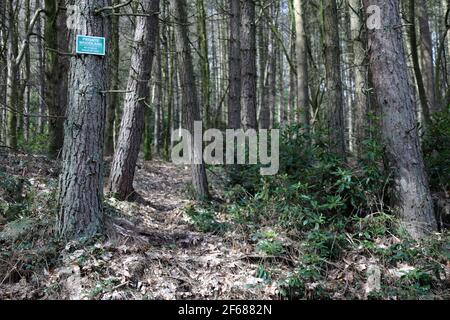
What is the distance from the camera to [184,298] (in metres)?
4.16

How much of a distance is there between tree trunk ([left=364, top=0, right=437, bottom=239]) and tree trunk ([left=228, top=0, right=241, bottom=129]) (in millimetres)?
4694

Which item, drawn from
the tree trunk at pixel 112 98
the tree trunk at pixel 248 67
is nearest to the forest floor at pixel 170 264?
the tree trunk at pixel 248 67

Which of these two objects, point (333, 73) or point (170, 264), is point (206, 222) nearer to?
point (170, 264)

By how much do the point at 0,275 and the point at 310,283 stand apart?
340 cm

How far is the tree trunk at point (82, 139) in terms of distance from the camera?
457 centimetres

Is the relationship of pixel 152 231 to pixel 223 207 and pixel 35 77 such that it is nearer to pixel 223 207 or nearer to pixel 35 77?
pixel 223 207

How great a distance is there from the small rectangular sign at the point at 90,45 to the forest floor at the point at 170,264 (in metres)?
2.02

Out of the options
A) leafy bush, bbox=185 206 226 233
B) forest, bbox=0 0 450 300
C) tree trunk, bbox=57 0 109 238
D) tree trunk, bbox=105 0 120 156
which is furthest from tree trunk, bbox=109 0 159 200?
tree trunk, bbox=105 0 120 156

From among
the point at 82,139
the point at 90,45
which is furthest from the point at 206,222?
the point at 90,45

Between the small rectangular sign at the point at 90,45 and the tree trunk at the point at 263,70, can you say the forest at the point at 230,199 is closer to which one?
the small rectangular sign at the point at 90,45

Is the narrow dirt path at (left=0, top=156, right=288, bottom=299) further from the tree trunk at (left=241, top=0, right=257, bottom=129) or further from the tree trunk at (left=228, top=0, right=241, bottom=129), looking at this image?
the tree trunk at (left=228, top=0, right=241, bottom=129)

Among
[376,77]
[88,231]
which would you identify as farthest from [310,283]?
[376,77]

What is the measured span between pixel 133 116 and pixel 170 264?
10.3 feet
